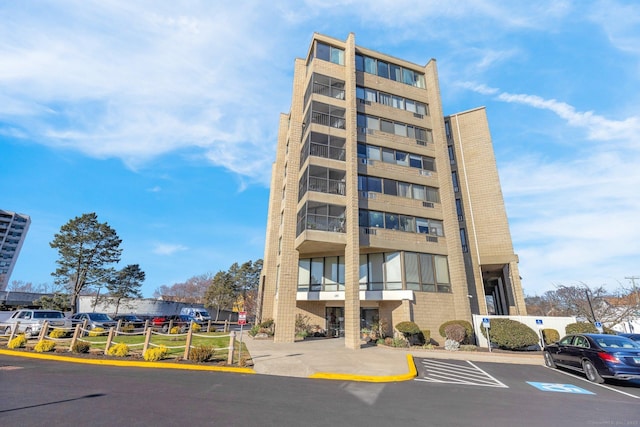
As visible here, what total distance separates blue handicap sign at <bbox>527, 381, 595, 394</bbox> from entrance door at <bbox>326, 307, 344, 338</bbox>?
1492cm

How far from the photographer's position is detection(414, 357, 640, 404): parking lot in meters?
9.00

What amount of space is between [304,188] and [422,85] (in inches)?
656

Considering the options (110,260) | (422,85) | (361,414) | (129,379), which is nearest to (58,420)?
(129,379)

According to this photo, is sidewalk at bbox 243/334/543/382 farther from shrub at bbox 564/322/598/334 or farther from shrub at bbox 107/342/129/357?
shrub at bbox 107/342/129/357

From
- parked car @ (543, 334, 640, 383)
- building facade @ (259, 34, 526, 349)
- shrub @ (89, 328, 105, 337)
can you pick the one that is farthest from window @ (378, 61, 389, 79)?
shrub @ (89, 328, 105, 337)

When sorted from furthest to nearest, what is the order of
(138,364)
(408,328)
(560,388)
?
(408,328)
(138,364)
(560,388)

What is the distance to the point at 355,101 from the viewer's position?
76.6 ft

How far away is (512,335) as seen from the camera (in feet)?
56.6

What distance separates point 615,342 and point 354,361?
949 cm

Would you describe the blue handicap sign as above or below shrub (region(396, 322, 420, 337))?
below

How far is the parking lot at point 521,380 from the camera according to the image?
9.00 meters

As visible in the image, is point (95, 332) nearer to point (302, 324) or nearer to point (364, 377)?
point (302, 324)

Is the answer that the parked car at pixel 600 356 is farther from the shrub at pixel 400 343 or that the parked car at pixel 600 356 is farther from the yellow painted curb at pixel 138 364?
the yellow painted curb at pixel 138 364

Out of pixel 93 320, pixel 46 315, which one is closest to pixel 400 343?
pixel 46 315
